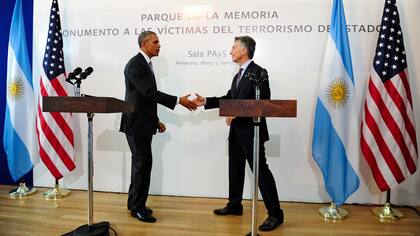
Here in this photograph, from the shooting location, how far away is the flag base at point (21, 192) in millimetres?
3400

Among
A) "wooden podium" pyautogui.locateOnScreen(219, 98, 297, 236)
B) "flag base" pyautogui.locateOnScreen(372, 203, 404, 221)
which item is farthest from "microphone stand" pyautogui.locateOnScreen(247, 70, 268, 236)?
"flag base" pyautogui.locateOnScreen(372, 203, 404, 221)

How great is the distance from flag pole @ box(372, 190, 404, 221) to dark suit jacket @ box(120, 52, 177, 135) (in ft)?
6.65

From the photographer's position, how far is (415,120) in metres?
3.16

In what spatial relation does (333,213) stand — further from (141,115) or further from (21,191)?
(21,191)

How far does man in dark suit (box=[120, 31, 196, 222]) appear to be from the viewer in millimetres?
2672

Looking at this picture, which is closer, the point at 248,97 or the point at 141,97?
the point at 248,97

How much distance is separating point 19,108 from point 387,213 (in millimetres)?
3629

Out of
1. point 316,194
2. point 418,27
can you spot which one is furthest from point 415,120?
point 316,194

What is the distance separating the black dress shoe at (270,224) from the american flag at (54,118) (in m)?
2.07

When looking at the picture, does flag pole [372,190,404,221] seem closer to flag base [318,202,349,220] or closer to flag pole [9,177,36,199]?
flag base [318,202,349,220]

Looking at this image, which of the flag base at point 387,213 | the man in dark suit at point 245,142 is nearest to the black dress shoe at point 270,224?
the man in dark suit at point 245,142

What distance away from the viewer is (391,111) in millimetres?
2867

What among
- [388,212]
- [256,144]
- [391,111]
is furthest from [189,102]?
[388,212]

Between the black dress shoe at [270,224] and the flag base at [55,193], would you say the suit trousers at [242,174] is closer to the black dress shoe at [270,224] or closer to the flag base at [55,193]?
the black dress shoe at [270,224]
